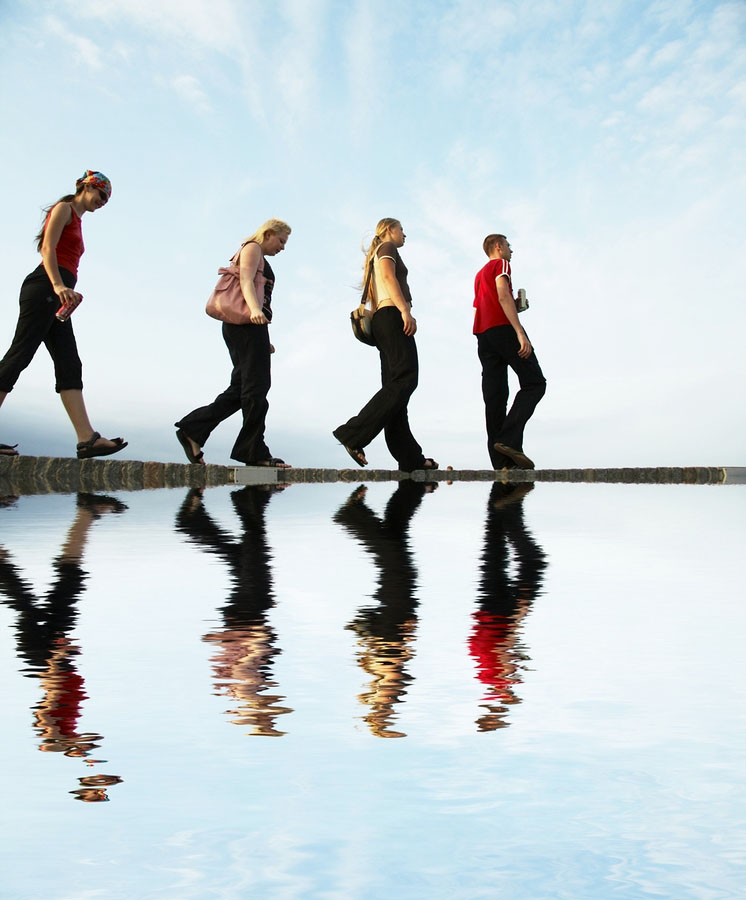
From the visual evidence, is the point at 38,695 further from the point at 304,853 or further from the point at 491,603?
the point at 491,603

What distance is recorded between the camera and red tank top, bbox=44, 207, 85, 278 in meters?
7.61

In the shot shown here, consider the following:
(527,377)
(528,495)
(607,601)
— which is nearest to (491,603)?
(607,601)

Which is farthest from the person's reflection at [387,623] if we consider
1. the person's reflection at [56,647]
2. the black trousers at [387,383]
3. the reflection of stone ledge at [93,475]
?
the black trousers at [387,383]

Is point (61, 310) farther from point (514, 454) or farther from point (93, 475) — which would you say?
point (514, 454)

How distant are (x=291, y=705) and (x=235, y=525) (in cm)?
340

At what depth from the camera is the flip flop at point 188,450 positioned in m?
9.52

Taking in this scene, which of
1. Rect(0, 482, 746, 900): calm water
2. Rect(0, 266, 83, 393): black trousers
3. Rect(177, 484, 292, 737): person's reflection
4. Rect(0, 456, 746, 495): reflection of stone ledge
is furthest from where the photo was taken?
Rect(0, 266, 83, 393): black trousers

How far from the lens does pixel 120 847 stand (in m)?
1.24

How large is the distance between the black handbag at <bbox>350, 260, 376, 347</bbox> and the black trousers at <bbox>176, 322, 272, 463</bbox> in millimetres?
845

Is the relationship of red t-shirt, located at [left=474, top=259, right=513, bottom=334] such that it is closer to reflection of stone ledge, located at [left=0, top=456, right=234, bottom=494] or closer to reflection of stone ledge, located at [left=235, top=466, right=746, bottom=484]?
reflection of stone ledge, located at [left=235, top=466, right=746, bottom=484]

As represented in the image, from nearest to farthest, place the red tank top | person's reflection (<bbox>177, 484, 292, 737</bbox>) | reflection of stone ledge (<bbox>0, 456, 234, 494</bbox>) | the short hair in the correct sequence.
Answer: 1. person's reflection (<bbox>177, 484, 292, 737</bbox>)
2. reflection of stone ledge (<bbox>0, 456, 234, 494</bbox>)
3. the red tank top
4. the short hair

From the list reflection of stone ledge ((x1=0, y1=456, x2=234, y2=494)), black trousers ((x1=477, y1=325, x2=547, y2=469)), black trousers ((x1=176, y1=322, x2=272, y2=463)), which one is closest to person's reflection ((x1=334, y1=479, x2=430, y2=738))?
reflection of stone ledge ((x1=0, y1=456, x2=234, y2=494))

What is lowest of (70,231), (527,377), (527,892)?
(527,892)

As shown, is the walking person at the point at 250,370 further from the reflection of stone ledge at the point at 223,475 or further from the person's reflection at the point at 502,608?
the person's reflection at the point at 502,608
